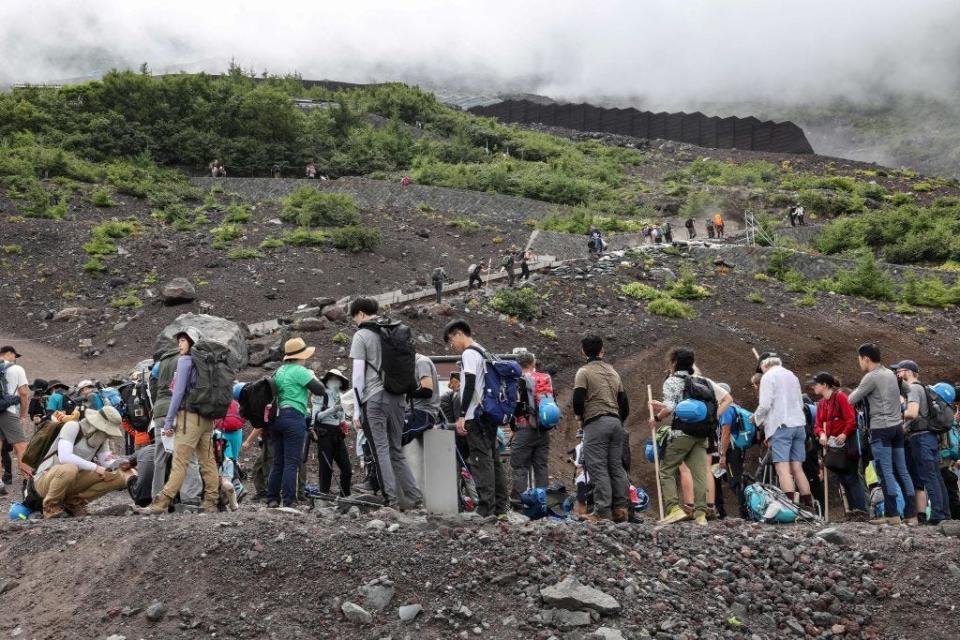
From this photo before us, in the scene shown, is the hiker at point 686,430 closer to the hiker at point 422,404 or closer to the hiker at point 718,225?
the hiker at point 422,404

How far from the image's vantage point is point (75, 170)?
129ft

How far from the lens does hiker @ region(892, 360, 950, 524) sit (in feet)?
28.7

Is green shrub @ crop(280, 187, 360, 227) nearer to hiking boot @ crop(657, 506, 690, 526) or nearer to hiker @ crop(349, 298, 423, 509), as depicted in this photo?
hiker @ crop(349, 298, 423, 509)

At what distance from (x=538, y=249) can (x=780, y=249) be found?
7.85m

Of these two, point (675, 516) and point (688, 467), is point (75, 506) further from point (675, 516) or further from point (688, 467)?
point (688, 467)

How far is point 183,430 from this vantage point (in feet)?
25.3

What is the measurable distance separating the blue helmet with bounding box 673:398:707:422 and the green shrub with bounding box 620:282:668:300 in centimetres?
1826

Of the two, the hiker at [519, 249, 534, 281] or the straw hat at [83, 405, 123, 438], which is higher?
the hiker at [519, 249, 534, 281]

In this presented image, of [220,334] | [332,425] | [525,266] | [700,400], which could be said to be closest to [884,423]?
[700,400]

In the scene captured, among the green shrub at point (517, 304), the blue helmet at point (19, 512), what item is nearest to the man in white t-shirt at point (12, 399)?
the blue helmet at point (19, 512)

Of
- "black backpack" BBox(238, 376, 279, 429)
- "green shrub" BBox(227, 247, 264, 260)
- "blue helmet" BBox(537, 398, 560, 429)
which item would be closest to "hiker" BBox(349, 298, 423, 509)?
"black backpack" BBox(238, 376, 279, 429)

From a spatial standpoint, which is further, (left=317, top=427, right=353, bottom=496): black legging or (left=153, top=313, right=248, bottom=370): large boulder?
(left=153, top=313, right=248, bottom=370): large boulder

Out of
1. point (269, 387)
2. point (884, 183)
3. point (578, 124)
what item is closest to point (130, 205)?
point (269, 387)

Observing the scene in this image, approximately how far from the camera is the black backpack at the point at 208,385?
7.61 metres
